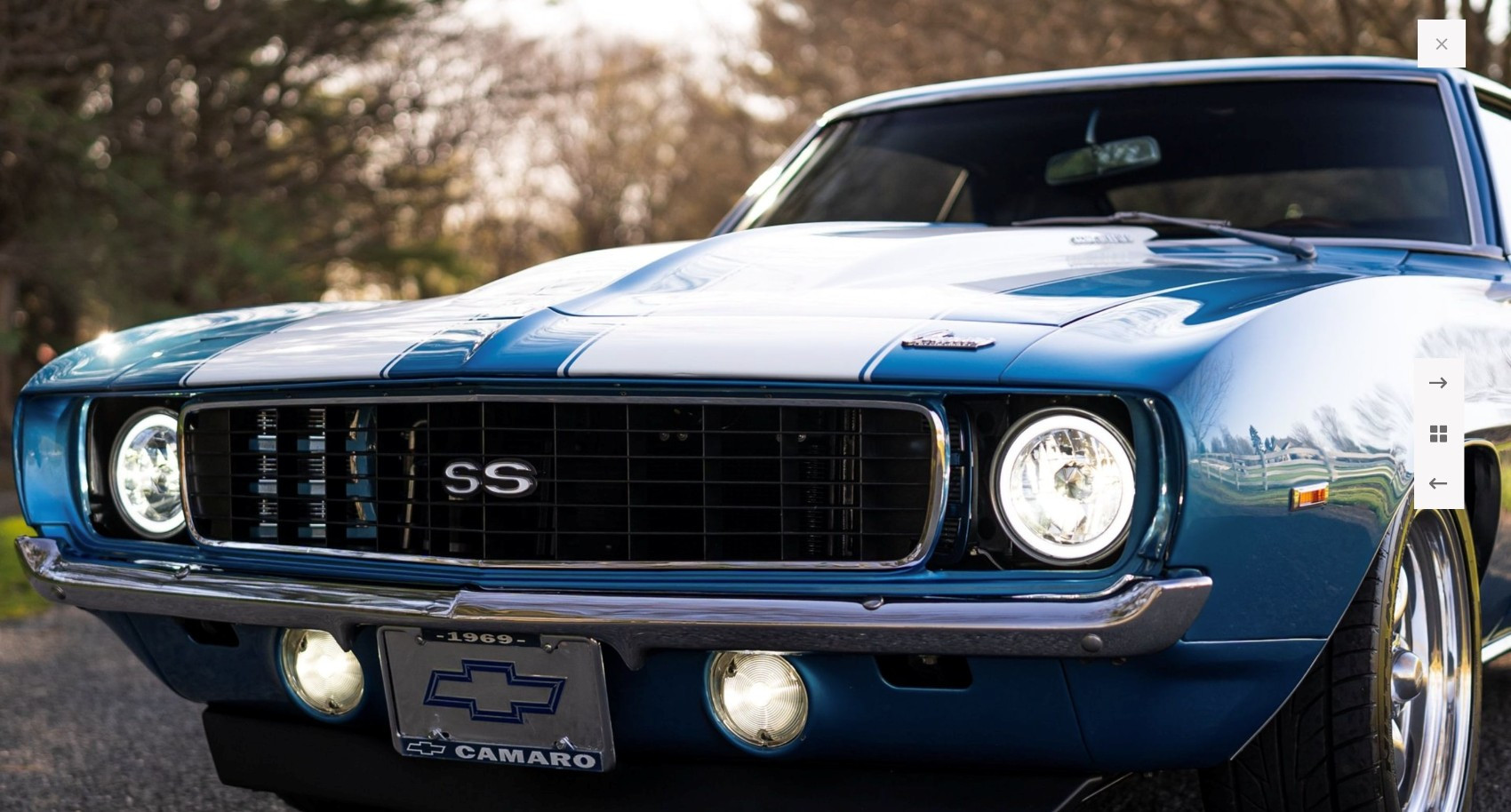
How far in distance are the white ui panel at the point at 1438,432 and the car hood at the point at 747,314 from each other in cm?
21

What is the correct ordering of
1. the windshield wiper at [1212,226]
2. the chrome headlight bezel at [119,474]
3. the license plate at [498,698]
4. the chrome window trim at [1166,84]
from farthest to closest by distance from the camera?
the chrome window trim at [1166,84] → the windshield wiper at [1212,226] → the chrome headlight bezel at [119,474] → the license plate at [498,698]

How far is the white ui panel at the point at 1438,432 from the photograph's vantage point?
8.14 feet

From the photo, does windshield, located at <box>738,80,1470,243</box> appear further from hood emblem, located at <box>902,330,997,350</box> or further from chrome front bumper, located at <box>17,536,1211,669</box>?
chrome front bumper, located at <box>17,536,1211,669</box>

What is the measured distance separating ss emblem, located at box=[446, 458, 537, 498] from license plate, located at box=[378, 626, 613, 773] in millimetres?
198

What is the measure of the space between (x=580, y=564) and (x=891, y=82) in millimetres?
15199

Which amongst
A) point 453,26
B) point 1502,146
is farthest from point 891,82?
point 1502,146

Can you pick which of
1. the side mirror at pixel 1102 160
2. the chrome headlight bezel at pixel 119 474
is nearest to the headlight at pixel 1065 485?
the chrome headlight bezel at pixel 119 474

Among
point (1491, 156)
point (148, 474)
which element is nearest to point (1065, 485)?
point (148, 474)

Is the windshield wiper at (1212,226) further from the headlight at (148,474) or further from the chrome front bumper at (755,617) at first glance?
the headlight at (148,474)

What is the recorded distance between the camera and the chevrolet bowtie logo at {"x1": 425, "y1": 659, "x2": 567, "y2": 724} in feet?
7.54

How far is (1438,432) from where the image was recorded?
2.54 metres

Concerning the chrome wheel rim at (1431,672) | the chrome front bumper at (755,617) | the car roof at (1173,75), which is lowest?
the chrome wheel rim at (1431,672)

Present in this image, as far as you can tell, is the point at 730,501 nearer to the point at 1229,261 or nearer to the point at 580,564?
the point at 580,564

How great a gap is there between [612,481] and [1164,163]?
1.86 metres
